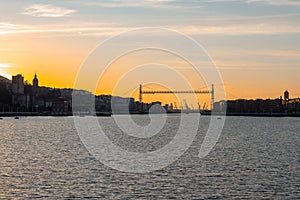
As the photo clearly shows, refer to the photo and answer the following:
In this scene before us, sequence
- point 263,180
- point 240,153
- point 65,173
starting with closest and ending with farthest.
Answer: point 263,180
point 65,173
point 240,153

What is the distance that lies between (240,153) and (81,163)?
1767 cm

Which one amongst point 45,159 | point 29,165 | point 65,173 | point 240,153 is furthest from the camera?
point 240,153

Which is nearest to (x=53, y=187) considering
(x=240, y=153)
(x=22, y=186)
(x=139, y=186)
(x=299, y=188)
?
(x=22, y=186)

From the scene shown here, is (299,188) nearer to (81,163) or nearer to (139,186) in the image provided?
(139,186)

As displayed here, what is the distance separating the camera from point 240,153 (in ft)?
199

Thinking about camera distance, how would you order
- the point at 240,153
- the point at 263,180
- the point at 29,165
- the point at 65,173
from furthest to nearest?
the point at 240,153
the point at 29,165
the point at 65,173
the point at 263,180

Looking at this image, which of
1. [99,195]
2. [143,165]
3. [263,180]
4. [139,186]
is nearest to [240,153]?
[143,165]

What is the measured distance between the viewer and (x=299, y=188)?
1436 inches

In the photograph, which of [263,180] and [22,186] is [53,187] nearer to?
[22,186]

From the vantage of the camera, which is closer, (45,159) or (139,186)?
(139,186)

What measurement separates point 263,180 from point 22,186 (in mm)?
14419

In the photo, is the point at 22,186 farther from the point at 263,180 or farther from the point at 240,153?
the point at 240,153

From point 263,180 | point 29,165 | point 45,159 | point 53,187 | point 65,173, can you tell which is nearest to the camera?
point 53,187

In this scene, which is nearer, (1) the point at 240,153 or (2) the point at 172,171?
(2) the point at 172,171
